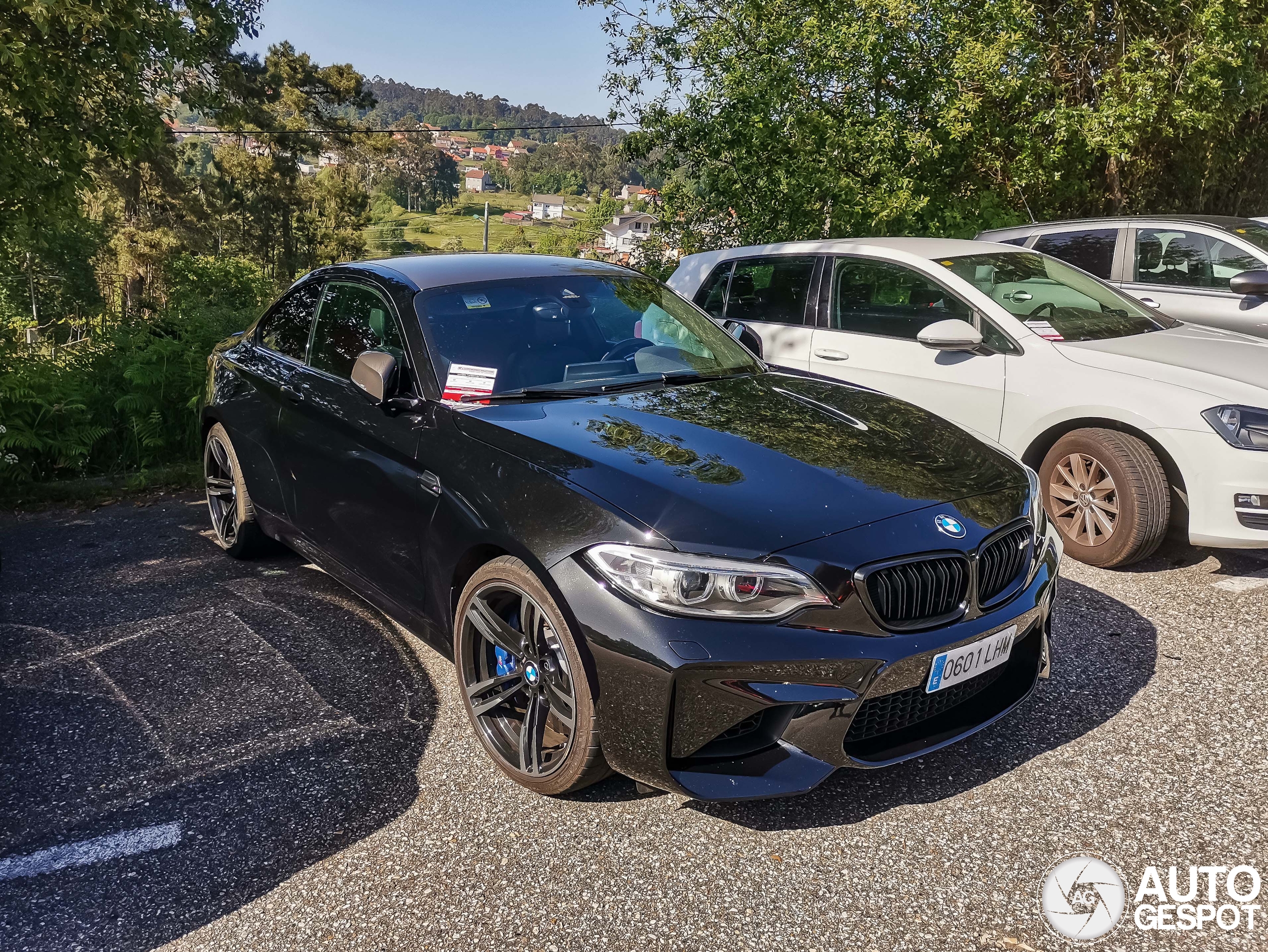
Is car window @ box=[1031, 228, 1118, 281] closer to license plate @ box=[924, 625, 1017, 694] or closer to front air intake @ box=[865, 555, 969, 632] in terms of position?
license plate @ box=[924, 625, 1017, 694]

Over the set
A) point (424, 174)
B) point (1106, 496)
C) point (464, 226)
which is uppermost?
point (424, 174)

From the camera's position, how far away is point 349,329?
429cm

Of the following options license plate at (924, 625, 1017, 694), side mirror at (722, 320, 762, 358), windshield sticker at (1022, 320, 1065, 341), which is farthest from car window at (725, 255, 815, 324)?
license plate at (924, 625, 1017, 694)

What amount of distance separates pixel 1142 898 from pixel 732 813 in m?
1.12

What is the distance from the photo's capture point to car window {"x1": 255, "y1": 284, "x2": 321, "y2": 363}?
4.67 metres

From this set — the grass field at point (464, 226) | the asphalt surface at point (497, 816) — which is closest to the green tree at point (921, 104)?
the asphalt surface at point (497, 816)

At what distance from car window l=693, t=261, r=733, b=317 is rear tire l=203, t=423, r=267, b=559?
326 cm

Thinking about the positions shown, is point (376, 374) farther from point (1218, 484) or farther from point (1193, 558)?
point (1193, 558)

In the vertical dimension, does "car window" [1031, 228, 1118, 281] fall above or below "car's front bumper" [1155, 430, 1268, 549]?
above

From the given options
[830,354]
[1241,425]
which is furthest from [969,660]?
[830,354]

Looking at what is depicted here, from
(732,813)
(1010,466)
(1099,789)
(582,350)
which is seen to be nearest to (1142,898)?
(1099,789)

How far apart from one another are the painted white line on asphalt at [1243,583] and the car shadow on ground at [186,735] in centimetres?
377

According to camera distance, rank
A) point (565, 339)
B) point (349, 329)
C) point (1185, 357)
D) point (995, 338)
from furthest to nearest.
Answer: point (995, 338), point (1185, 357), point (349, 329), point (565, 339)

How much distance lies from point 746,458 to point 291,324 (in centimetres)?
276
